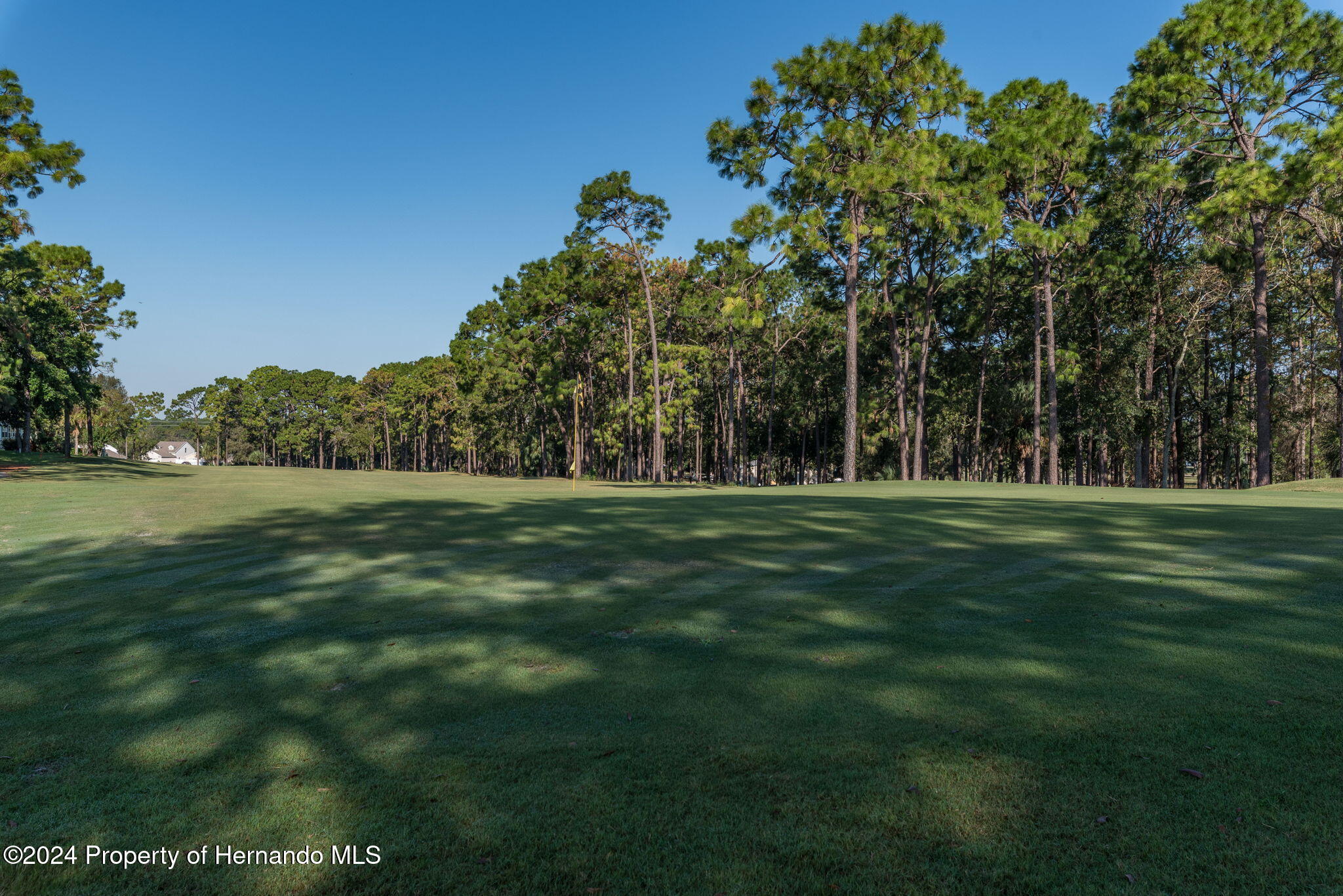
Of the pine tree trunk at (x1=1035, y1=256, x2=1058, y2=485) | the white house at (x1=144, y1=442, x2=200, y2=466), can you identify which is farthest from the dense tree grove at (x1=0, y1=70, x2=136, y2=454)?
the white house at (x1=144, y1=442, x2=200, y2=466)

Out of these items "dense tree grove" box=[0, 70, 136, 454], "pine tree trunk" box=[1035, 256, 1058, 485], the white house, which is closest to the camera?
"dense tree grove" box=[0, 70, 136, 454]

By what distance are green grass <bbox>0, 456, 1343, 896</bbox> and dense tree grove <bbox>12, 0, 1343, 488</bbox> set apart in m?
16.7

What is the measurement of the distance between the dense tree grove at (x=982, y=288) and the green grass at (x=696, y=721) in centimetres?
1673

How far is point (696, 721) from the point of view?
3.44 metres

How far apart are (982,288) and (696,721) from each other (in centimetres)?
3564

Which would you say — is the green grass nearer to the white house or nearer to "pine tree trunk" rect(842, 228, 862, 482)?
"pine tree trunk" rect(842, 228, 862, 482)

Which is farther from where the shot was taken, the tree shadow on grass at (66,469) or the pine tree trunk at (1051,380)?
the pine tree trunk at (1051,380)

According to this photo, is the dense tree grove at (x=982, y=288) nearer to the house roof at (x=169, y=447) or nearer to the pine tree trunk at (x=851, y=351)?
the pine tree trunk at (x=851, y=351)

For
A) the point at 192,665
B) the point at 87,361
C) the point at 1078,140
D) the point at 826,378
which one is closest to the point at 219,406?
the point at 87,361

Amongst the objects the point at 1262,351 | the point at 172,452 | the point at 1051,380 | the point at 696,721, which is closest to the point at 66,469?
the point at 696,721

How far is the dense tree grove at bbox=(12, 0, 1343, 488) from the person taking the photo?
23.4m

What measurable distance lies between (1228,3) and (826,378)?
2304 cm

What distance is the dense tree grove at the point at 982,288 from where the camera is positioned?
2339cm

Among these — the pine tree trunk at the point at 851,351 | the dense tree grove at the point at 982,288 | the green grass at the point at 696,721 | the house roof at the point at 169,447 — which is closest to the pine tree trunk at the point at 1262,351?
the dense tree grove at the point at 982,288
